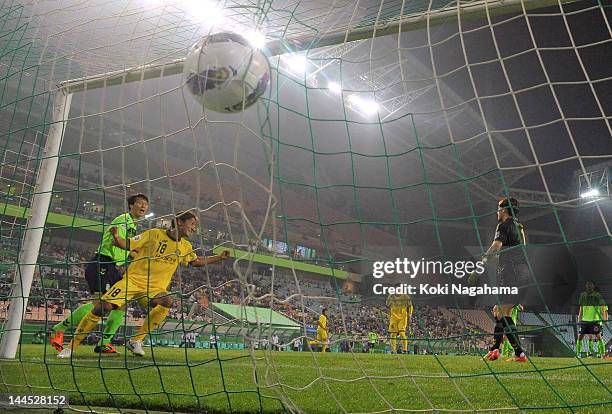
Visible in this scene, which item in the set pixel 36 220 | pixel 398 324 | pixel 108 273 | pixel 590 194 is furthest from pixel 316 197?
pixel 398 324

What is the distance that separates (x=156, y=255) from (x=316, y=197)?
73.0 inches

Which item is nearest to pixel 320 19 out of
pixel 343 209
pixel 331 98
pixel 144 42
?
pixel 144 42

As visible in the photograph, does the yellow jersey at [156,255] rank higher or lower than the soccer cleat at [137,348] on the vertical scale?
higher

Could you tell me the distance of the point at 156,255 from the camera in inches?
171

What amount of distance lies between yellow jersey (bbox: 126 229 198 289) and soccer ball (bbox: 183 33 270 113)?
71.5 inches

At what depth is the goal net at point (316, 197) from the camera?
9.40ft

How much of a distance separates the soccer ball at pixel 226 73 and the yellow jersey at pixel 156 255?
71.5 inches

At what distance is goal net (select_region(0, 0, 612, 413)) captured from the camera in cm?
287

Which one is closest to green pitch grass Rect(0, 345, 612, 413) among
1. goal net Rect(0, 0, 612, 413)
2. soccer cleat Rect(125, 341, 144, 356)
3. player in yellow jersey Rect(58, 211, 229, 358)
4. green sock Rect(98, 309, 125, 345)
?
goal net Rect(0, 0, 612, 413)

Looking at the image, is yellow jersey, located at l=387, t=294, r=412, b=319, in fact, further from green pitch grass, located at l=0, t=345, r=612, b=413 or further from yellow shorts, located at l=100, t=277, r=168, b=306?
yellow shorts, located at l=100, t=277, r=168, b=306

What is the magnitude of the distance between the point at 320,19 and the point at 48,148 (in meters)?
2.79

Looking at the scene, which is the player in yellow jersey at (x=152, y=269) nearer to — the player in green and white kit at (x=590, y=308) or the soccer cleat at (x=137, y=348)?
the soccer cleat at (x=137, y=348)

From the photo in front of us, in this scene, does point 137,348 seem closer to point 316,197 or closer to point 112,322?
point 112,322

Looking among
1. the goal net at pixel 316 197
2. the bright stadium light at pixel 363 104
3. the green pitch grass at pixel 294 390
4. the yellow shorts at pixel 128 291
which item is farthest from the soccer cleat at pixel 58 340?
the bright stadium light at pixel 363 104
